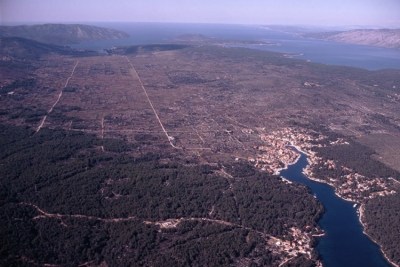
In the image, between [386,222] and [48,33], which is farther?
[48,33]

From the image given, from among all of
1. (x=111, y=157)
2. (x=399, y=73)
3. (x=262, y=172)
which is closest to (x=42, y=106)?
(x=111, y=157)

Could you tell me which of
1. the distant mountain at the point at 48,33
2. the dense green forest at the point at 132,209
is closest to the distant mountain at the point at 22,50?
the distant mountain at the point at 48,33

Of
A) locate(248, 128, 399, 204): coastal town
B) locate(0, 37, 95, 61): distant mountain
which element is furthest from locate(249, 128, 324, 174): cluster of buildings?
locate(0, 37, 95, 61): distant mountain

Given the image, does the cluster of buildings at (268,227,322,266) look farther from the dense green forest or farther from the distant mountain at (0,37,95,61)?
the distant mountain at (0,37,95,61)

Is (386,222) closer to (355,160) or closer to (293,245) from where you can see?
(293,245)

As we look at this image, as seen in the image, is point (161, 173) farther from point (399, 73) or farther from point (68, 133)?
point (399, 73)

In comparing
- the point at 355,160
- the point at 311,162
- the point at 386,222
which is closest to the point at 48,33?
the point at 311,162
